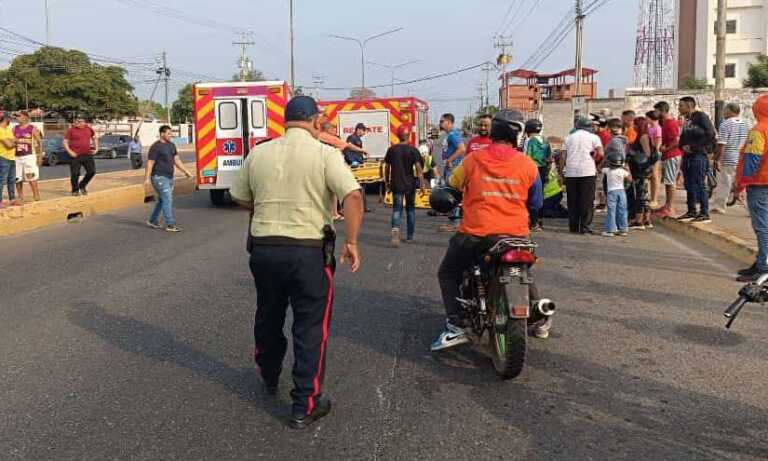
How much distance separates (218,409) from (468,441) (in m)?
1.49

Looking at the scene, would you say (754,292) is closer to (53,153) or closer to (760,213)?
(760,213)

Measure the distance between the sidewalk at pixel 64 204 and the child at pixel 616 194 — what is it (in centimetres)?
795

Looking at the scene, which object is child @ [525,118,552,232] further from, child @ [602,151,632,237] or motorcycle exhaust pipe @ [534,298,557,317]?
motorcycle exhaust pipe @ [534,298,557,317]

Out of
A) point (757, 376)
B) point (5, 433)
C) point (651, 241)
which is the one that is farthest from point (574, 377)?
point (651, 241)

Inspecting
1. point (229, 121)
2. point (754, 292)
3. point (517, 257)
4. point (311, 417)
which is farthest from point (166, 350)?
point (229, 121)

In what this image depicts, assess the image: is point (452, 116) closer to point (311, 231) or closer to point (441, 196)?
point (441, 196)

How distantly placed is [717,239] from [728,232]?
0.40 metres

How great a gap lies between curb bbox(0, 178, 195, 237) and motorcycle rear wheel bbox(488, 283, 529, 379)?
9.99 meters

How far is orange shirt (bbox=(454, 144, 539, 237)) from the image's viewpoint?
5.14 meters

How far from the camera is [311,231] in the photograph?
4.17 meters

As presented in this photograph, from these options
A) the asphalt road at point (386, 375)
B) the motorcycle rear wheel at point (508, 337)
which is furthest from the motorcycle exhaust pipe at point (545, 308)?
the asphalt road at point (386, 375)

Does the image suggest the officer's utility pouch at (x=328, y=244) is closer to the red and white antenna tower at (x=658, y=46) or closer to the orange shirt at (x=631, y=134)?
the orange shirt at (x=631, y=134)

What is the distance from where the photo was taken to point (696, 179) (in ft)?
36.9

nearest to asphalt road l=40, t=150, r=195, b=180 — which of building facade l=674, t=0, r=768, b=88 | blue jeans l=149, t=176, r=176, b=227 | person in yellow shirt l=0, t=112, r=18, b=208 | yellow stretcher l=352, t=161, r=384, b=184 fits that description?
person in yellow shirt l=0, t=112, r=18, b=208
